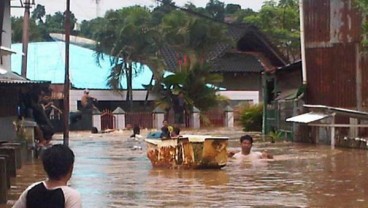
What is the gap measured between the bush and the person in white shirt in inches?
1537

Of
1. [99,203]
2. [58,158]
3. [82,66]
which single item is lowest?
[99,203]

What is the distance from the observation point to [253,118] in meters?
44.5

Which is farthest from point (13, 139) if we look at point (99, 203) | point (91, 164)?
point (99, 203)

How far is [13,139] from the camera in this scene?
24328mm

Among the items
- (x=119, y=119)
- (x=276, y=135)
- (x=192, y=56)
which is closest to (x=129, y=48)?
(x=192, y=56)

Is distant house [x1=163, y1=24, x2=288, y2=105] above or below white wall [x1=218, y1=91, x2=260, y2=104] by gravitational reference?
above

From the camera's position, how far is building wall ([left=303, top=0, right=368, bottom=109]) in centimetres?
3122

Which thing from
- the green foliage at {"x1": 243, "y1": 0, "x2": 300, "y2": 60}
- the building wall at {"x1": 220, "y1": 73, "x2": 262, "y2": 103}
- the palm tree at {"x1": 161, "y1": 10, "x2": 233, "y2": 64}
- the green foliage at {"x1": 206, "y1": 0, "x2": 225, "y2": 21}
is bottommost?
the building wall at {"x1": 220, "y1": 73, "x2": 262, "y2": 103}

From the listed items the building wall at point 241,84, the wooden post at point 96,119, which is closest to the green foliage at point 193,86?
the wooden post at point 96,119

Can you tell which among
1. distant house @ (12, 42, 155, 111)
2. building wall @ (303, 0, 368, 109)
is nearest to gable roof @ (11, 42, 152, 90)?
distant house @ (12, 42, 155, 111)

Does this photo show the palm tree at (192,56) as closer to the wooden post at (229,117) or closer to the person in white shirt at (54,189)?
the wooden post at (229,117)

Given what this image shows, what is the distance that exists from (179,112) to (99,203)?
124 feet

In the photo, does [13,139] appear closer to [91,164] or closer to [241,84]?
[91,164]

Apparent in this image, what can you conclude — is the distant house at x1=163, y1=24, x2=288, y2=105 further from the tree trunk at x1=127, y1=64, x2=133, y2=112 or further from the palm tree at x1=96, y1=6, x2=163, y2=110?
the tree trunk at x1=127, y1=64, x2=133, y2=112
